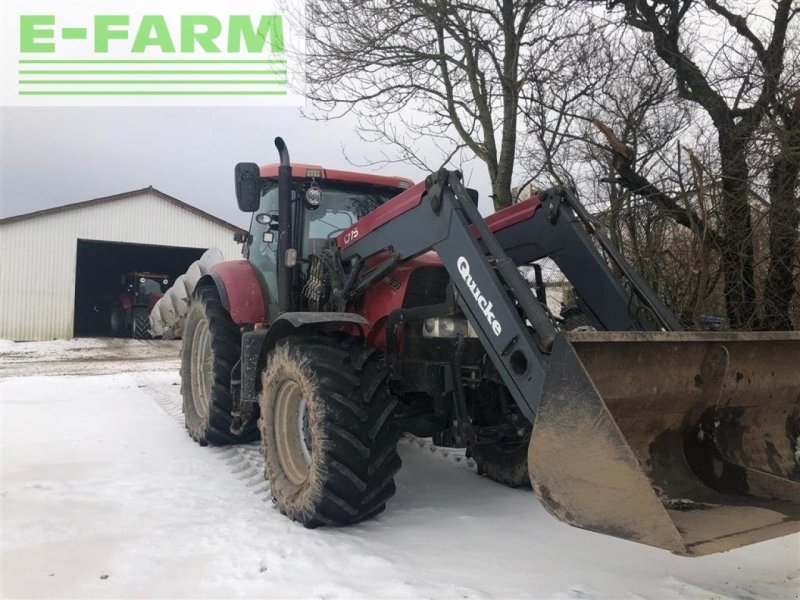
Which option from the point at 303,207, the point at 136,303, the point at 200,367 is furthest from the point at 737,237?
the point at 136,303

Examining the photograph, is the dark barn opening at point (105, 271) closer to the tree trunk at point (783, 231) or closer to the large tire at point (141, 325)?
the large tire at point (141, 325)

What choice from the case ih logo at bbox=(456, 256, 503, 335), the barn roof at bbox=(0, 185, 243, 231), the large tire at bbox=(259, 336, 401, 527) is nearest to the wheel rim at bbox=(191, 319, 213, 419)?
the large tire at bbox=(259, 336, 401, 527)

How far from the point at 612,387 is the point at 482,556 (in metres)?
1.13

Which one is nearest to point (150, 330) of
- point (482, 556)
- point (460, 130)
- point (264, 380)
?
point (460, 130)

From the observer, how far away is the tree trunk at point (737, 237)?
6457 mm

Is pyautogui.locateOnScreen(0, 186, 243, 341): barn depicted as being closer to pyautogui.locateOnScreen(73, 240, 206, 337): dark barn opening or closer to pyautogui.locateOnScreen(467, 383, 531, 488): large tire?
pyautogui.locateOnScreen(73, 240, 206, 337): dark barn opening

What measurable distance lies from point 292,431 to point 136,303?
20638 millimetres

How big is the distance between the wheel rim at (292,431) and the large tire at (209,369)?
52.5 inches

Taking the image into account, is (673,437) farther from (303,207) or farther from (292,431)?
(303,207)

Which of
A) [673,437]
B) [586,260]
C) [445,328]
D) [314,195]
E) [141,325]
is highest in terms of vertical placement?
[314,195]

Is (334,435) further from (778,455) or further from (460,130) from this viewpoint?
(460,130)

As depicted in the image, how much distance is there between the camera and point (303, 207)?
4688mm

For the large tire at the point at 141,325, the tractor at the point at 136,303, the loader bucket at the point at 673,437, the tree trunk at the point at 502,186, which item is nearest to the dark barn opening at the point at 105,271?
the tractor at the point at 136,303

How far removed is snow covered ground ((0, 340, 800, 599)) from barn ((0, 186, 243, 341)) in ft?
57.0
